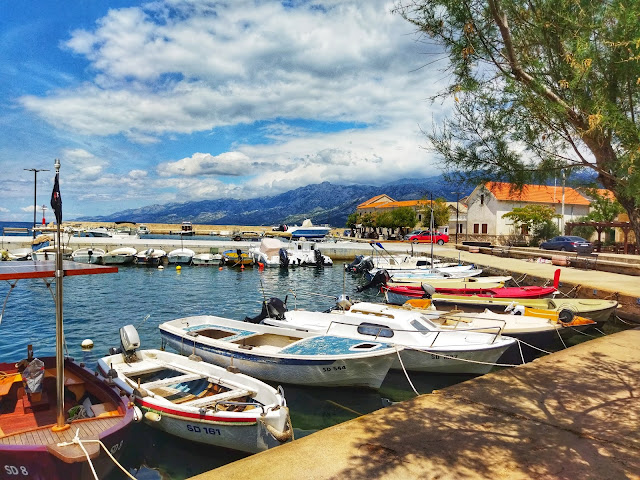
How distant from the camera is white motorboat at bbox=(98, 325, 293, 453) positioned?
26.2 ft

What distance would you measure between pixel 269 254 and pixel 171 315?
2284 cm

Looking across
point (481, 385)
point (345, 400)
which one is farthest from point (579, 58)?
point (345, 400)

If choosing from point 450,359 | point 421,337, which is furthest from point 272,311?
point 450,359

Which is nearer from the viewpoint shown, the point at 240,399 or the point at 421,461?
the point at 421,461

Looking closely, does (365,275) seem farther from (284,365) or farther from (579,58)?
(579,58)

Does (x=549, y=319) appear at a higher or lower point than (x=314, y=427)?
higher

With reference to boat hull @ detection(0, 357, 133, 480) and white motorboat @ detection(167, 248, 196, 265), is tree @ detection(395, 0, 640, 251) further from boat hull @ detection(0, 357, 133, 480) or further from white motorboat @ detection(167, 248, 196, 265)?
white motorboat @ detection(167, 248, 196, 265)

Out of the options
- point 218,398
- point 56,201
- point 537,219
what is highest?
point 537,219

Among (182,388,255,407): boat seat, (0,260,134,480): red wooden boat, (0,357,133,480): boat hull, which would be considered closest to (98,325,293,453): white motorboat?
(182,388,255,407): boat seat

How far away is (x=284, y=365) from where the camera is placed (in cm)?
1124

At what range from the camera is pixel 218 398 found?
29.3 feet

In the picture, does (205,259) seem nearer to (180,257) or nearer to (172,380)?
(180,257)

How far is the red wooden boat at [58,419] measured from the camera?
627 centimetres

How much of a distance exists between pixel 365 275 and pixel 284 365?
84.2 feet
